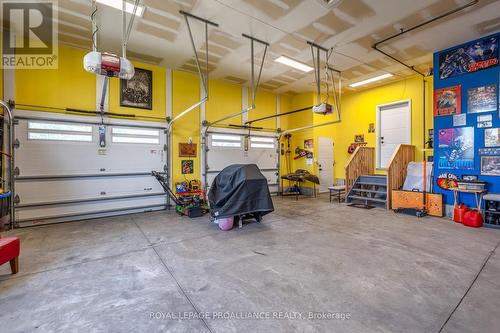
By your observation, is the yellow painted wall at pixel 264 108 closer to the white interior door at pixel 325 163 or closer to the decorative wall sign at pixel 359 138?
the white interior door at pixel 325 163

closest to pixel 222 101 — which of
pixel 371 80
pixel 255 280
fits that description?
pixel 371 80

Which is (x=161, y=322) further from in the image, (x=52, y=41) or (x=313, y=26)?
(x=52, y=41)

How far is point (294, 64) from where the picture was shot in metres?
6.16

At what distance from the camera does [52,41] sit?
4.80m

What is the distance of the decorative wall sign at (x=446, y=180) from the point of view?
495cm

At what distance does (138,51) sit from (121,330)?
5502mm

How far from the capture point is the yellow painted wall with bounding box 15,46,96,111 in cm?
465

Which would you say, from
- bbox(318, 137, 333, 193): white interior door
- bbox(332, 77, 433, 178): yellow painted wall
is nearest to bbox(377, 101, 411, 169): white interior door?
bbox(332, 77, 433, 178): yellow painted wall

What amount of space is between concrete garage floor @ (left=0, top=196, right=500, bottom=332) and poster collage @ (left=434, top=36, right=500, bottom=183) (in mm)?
1519

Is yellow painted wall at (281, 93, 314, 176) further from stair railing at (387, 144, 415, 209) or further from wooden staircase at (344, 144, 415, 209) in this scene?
stair railing at (387, 144, 415, 209)

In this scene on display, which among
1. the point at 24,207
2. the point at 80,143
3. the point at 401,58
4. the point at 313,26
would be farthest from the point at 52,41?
the point at 401,58

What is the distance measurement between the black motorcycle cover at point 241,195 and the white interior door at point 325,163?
183 inches

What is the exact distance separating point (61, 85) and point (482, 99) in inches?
346

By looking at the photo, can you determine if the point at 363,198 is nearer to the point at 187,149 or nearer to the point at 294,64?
the point at 294,64
